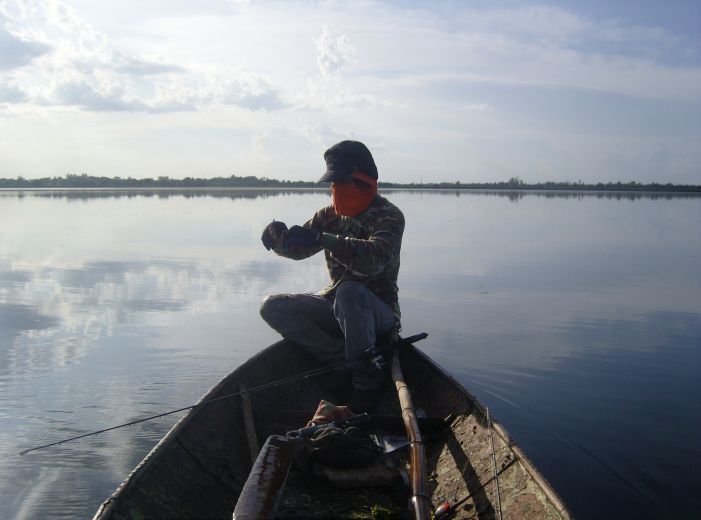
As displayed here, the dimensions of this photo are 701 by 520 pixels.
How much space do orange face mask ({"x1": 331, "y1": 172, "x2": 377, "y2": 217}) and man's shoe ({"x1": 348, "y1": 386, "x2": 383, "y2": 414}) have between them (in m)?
1.46

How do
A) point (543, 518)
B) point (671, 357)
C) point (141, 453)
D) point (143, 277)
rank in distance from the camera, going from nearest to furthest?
point (543, 518) → point (141, 453) → point (671, 357) → point (143, 277)

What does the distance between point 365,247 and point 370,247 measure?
0.13 feet

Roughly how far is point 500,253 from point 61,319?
1338 cm

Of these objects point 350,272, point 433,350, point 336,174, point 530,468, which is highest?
point 336,174

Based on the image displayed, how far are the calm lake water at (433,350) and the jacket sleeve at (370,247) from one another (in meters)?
2.25

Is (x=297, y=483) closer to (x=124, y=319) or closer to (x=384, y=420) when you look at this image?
(x=384, y=420)

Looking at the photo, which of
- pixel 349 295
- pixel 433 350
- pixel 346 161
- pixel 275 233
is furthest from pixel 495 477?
pixel 433 350

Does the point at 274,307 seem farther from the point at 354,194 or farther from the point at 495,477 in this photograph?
the point at 495,477

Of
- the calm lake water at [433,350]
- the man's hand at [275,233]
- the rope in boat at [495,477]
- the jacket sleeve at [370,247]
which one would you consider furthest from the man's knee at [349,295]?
the calm lake water at [433,350]

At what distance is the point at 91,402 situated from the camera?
22.8 feet

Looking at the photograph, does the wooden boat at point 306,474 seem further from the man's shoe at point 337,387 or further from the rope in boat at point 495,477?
the man's shoe at point 337,387

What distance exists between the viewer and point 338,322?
5477 mm

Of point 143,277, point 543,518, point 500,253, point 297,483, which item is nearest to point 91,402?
point 297,483

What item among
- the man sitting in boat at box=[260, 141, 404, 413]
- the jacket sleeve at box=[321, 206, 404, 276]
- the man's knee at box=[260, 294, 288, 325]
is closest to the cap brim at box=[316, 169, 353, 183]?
the man sitting in boat at box=[260, 141, 404, 413]
